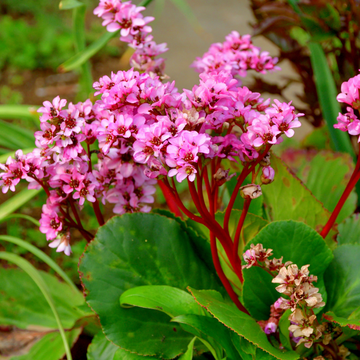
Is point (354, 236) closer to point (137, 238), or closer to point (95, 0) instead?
point (137, 238)

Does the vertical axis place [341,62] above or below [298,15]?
below

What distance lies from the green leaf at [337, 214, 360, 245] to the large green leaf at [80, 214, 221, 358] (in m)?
0.36

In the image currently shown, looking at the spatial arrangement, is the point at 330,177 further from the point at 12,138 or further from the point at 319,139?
the point at 12,138

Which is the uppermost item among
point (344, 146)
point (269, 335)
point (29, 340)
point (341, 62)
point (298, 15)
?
point (298, 15)

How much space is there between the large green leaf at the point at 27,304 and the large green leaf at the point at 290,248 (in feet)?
1.75

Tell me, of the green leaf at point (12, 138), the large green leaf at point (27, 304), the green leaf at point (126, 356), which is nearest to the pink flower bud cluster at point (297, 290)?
the green leaf at point (126, 356)

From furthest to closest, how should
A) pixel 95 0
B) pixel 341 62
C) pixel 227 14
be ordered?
pixel 95 0
pixel 227 14
pixel 341 62

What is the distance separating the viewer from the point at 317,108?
1.53 metres

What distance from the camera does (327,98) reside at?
1.28 meters

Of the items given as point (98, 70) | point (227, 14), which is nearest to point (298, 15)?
point (98, 70)

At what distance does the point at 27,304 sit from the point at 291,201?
0.76 metres

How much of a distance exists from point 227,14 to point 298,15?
1918mm

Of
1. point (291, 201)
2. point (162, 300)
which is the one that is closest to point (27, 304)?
point (162, 300)

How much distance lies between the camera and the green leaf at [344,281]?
829 millimetres
